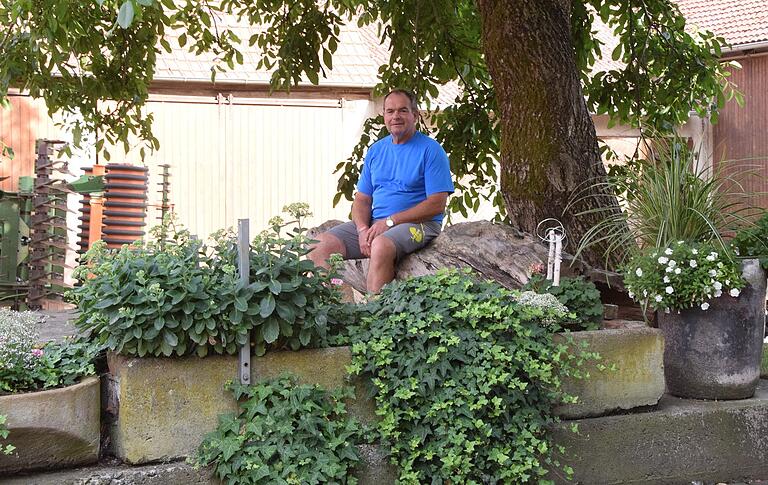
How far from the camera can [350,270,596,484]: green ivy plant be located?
3328 millimetres

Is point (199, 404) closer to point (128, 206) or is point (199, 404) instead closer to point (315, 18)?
point (315, 18)

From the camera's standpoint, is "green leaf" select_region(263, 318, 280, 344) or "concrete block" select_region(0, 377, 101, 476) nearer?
"concrete block" select_region(0, 377, 101, 476)

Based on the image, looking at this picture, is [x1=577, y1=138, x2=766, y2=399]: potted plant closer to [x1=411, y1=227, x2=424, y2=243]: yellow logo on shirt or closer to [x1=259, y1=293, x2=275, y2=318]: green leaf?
[x1=411, y1=227, x2=424, y2=243]: yellow logo on shirt

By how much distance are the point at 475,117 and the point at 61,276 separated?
5412 millimetres

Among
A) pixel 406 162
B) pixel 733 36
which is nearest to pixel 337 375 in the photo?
pixel 406 162

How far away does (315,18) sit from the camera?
7.39 metres

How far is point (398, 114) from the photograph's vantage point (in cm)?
521

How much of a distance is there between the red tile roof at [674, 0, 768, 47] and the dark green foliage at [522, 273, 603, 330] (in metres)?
13.3

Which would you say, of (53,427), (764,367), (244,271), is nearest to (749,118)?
(764,367)

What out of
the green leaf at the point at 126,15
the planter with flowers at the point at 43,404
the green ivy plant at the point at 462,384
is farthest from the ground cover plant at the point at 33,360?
the green leaf at the point at 126,15

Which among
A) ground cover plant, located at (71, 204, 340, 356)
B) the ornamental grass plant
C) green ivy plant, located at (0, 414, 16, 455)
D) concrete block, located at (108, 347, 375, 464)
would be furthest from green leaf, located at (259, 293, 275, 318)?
the ornamental grass plant

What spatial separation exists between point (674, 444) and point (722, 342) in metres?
0.55

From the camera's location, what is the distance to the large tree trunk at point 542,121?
5258 millimetres

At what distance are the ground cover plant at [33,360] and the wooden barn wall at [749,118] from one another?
49.2 ft
